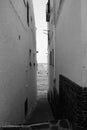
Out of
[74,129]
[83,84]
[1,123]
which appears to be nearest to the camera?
[83,84]

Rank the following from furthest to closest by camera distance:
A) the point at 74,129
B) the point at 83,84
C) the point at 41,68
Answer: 1. the point at 41,68
2. the point at 74,129
3. the point at 83,84

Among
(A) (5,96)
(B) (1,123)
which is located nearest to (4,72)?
(A) (5,96)

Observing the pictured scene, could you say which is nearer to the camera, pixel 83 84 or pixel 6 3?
pixel 83 84

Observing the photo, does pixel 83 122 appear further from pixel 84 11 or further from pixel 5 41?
pixel 5 41

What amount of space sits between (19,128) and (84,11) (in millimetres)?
1822

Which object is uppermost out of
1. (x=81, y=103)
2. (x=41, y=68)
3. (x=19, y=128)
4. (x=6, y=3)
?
(x=6, y=3)

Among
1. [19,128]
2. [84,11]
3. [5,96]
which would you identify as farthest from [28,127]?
[84,11]

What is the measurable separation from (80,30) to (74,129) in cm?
139

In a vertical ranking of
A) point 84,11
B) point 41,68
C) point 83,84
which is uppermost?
point 84,11

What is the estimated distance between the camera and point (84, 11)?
2.09 meters

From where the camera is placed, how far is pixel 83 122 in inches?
82.8

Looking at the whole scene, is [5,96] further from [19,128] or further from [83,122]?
[83,122]

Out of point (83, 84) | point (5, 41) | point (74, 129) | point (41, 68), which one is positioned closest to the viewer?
point (83, 84)

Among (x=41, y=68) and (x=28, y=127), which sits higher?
(x=28, y=127)
